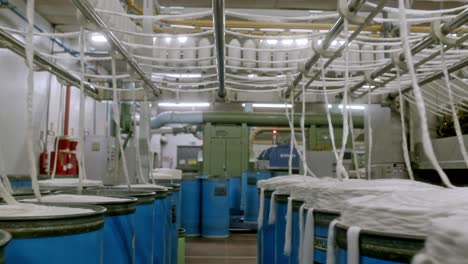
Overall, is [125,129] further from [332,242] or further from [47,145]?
[332,242]

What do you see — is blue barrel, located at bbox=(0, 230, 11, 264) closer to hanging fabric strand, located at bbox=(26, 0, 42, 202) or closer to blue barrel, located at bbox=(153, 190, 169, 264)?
hanging fabric strand, located at bbox=(26, 0, 42, 202)

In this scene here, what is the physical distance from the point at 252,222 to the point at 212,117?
1643 millimetres

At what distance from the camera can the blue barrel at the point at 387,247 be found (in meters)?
0.81

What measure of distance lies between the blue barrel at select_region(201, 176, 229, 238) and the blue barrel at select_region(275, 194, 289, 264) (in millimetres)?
3396

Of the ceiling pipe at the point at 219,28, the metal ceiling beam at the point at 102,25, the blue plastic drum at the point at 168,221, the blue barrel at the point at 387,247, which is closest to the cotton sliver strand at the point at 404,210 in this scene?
the blue barrel at the point at 387,247

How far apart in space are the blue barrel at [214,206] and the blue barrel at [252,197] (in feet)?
1.87

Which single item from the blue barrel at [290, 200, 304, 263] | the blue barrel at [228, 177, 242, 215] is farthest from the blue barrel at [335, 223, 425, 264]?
the blue barrel at [228, 177, 242, 215]

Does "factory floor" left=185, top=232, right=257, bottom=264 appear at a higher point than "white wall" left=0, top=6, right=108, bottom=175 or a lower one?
lower

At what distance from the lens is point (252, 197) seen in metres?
6.05

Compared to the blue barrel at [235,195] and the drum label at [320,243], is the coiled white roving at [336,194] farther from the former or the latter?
the blue barrel at [235,195]

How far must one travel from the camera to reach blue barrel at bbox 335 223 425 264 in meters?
0.81

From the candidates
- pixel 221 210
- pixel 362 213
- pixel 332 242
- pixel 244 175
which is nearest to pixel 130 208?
pixel 332 242

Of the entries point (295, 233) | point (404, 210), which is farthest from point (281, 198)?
point (404, 210)

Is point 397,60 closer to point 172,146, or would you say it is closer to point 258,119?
point 258,119
